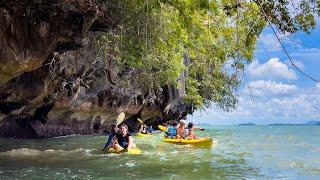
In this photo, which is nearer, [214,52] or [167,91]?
[214,52]

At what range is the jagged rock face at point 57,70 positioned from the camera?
34.8 feet

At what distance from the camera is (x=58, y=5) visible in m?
10.0

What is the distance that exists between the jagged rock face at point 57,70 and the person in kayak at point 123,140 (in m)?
2.68

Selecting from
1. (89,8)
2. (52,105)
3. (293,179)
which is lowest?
(293,179)

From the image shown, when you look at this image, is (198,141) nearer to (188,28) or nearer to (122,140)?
(122,140)

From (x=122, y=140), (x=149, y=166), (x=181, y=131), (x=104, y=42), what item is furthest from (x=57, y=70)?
(x=181, y=131)

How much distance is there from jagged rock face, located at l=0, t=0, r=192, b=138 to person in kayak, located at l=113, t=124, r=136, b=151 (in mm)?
2683

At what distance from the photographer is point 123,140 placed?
17141mm

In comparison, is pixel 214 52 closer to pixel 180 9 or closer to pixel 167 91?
pixel 180 9

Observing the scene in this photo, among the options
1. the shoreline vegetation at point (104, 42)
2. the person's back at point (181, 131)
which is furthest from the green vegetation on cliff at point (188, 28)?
the person's back at point (181, 131)

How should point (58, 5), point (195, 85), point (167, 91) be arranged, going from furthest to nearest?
point (195, 85) → point (167, 91) → point (58, 5)

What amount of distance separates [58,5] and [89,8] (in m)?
0.68

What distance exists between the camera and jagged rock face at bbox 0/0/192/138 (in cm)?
1062

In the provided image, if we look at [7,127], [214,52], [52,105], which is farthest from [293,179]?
[7,127]
